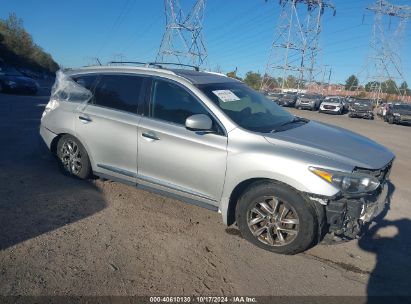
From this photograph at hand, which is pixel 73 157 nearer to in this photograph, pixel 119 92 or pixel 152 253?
pixel 119 92

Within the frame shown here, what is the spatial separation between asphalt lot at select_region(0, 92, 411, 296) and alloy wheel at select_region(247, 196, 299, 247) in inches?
6.7

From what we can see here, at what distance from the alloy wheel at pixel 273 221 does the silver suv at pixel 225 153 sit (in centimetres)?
1

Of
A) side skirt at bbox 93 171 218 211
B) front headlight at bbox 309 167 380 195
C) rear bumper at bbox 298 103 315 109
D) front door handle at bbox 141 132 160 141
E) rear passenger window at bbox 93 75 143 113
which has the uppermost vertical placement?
rear passenger window at bbox 93 75 143 113

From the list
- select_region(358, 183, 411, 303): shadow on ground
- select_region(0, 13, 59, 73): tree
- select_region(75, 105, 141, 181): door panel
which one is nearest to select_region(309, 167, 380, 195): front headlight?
select_region(358, 183, 411, 303): shadow on ground

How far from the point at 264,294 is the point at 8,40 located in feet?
246

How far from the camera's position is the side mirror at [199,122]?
13.0ft

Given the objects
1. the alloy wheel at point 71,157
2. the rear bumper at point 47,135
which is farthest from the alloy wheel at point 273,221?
the rear bumper at point 47,135

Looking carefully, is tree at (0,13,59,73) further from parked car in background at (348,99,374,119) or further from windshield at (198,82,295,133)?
windshield at (198,82,295,133)

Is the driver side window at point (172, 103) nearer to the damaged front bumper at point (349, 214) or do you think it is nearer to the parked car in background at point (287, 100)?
the damaged front bumper at point (349, 214)

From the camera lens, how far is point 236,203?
4.07 m

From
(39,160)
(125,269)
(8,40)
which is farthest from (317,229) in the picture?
(8,40)

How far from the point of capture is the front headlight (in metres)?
3.48

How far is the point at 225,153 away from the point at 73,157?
259cm

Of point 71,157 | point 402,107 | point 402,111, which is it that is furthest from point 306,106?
point 71,157
